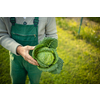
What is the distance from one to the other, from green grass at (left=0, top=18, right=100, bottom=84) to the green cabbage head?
1.43m

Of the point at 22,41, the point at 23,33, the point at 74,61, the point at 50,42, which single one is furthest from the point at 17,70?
the point at 74,61

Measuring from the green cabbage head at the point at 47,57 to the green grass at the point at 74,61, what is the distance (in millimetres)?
1428

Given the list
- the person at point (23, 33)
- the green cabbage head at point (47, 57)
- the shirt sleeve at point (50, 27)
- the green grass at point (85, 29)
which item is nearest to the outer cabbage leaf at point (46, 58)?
the green cabbage head at point (47, 57)

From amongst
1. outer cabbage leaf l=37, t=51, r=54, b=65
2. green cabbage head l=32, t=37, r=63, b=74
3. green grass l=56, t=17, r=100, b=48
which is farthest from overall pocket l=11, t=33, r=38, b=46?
green grass l=56, t=17, r=100, b=48

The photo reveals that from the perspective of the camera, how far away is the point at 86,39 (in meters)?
3.46

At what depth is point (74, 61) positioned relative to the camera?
301 cm

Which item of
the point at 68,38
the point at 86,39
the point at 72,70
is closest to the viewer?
the point at 72,70

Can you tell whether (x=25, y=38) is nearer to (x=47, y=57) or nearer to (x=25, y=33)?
(x=25, y=33)

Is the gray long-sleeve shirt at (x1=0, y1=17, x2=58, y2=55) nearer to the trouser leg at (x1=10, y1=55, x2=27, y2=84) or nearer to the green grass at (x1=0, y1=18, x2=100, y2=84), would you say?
the trouser leg at (x1=10, y1=55, x2=27, y2=84)

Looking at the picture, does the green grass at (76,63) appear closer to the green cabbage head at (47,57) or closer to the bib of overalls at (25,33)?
the green cabbage head at (47,57)
